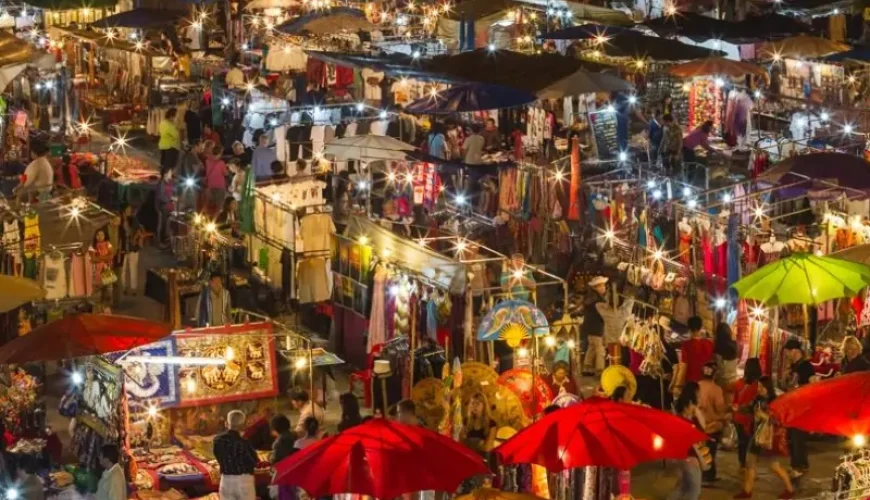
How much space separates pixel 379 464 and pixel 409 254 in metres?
6.80

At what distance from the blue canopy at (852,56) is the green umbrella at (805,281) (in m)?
11.4

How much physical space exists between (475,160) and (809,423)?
40.6ft

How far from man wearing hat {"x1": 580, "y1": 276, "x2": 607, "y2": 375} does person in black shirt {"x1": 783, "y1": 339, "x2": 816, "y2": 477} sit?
6.37 ft

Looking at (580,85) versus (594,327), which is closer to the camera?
(594,327)

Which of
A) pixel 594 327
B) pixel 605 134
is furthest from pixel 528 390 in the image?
pixel 605 134

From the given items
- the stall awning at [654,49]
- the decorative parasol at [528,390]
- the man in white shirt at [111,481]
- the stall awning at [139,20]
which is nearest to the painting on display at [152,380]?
the man in white shirt at [111,481]

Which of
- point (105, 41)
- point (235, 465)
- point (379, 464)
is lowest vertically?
point (235, 465)

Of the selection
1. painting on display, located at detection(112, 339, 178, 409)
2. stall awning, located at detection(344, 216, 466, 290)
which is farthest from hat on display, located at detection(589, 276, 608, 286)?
painting on display, located at detection(112, 339, 178, 409)

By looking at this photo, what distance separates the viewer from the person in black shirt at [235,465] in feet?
46.8

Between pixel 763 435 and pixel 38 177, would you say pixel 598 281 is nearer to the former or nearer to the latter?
pixel 763 435

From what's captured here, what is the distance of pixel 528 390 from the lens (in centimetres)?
1656

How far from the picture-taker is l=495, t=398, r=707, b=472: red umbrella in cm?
1255

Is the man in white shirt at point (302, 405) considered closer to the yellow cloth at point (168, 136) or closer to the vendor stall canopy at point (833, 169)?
the vendor stall canopy at point (833, 169)

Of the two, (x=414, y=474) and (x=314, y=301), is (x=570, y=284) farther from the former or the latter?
(x=414, y=474)
